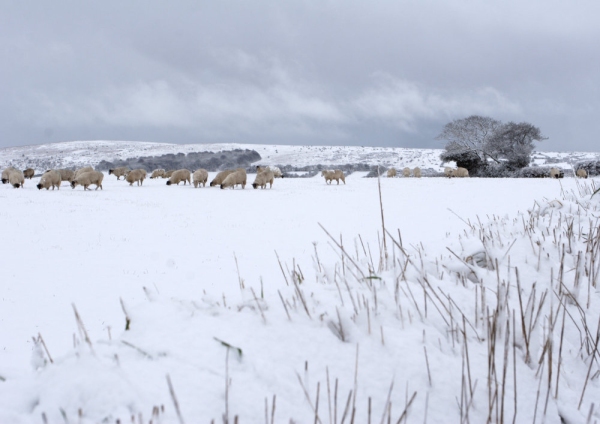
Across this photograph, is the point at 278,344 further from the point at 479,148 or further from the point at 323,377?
the point at 479,148

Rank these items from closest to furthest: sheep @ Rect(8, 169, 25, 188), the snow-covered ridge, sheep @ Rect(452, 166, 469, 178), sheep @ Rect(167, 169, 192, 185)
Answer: sheep @ Rect(8, 169, 25, 188) → sheep @ Rect(167, 169, 192, 185) → sheep @ Rect(452, 166, 469, 178) → the snow-covered ridge

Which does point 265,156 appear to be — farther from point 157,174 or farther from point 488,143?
point 488,143

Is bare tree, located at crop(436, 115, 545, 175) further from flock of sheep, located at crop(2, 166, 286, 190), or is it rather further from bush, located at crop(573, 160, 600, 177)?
flock of sheep, located at crop(2, 166, 286, 190)

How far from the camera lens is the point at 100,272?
23.1 ft

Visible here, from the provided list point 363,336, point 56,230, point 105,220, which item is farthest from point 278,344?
point 105,220

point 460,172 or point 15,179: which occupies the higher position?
point 15,179

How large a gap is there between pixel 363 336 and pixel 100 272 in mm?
6423

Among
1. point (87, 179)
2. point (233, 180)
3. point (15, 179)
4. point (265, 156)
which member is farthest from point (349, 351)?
point (265, 156)

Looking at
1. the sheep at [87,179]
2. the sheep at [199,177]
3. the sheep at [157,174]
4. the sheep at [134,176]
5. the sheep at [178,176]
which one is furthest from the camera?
the sheep at [157,174]

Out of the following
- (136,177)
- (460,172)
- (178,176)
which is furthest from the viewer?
(460,172)

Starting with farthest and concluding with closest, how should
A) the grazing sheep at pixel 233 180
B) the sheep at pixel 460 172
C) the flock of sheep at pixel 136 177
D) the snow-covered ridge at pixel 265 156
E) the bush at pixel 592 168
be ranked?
the snow-covered ridge at pixel 265 156 < the sheep at pixel 460 172 < the bush at pixel 592 168 < the grazing sheep at pixel 233 180 < the flock of sheep at pixel 136 177

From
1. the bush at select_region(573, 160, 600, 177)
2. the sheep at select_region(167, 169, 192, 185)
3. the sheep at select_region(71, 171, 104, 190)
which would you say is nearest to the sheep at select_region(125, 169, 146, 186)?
the sheep at select_region(167, 169, 192, 185)

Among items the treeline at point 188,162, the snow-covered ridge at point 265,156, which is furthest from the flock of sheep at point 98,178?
the snow-covered ridge at point 265,156

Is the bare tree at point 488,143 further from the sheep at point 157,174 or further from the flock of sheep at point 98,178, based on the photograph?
the sheep at point 157,174
